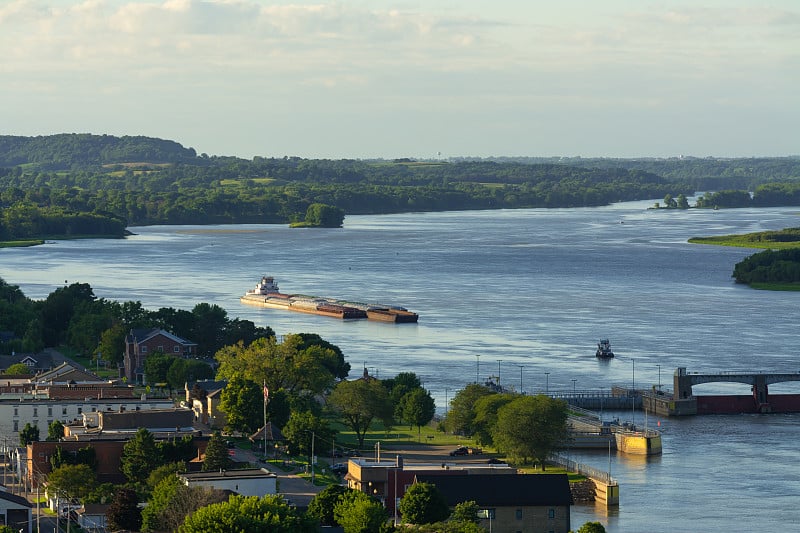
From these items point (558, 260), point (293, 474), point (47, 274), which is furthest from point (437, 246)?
point (293, 474)

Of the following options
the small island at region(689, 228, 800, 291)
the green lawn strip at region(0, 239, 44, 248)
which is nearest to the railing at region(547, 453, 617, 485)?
the small island at region(689, 228, 800, 291)

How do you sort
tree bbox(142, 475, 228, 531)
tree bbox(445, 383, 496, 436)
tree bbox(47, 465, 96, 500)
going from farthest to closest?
1. tree bbox(445, 383, 496, 436)
2. tree bbox(47, 465, 96, 500)
3. tree bbox(142, 475, 228, 531)

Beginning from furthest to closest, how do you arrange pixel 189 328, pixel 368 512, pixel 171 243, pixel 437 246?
pixel 171 243, pixel 437 246, pixel 189 328, pixel 368 512

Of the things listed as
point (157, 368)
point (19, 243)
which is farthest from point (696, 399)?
point (19, 243)

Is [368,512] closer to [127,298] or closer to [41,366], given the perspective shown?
[41,366]

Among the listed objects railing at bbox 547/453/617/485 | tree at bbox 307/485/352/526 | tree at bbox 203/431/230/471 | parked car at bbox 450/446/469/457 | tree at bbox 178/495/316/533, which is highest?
tree at bbox 178/495/316/533

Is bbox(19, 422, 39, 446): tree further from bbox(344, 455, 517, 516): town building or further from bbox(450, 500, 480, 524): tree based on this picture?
bbox(450, 500, 480, 524): tree
